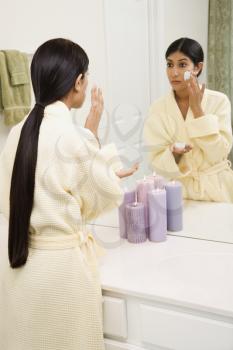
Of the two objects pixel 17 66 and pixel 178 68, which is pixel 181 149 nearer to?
pixel 178 68

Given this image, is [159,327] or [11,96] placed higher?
[11,96]

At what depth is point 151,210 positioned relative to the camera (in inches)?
52.7

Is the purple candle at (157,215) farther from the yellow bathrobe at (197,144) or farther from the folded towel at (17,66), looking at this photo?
the folded towel at (17,66)

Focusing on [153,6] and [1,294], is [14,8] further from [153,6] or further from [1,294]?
[1,294]

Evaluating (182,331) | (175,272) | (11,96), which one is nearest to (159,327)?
(182,331)

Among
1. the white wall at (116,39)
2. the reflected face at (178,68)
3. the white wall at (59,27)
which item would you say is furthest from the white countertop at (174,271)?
the white wall at (59,27)

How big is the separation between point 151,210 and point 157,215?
0.09 feet

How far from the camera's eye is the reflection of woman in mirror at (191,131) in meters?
1.33

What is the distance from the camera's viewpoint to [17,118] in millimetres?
→ 1549

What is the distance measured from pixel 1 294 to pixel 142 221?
522mm

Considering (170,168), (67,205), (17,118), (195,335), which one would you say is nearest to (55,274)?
(67,205)

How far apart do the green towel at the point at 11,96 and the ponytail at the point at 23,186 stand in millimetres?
537

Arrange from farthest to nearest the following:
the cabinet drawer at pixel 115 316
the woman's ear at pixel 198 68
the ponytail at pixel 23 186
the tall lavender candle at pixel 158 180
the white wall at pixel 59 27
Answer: the white wall at pixel 59 27
the tall lavender candle at pixel 158 180
the woman's ear at pixel 198 68
the cabinet drawer at pixel 115 316
the ponytail at pixel 23 186

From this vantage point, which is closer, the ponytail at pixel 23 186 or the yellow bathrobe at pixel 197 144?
the ponytail at pixel 23 186
